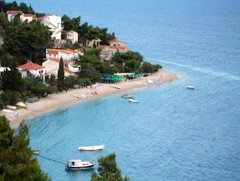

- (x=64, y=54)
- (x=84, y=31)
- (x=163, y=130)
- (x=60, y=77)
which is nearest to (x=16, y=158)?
(x=163, y=130)

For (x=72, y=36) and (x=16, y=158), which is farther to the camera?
(x=72, y=36)

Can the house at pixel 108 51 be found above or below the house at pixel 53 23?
below

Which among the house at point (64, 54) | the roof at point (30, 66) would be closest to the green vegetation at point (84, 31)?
the house at point (64, 54)

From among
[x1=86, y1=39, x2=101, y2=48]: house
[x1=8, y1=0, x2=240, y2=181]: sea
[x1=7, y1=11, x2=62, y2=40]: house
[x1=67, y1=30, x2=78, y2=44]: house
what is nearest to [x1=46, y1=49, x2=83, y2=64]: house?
[x1=7, y1=11, x2=62, y2=40]: house

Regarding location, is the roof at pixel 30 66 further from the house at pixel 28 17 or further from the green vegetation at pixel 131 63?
the house at pixel 28 17

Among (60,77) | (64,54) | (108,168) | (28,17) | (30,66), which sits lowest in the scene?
(60,77)

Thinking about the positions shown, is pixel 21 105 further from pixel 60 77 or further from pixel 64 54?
pixel 64 54

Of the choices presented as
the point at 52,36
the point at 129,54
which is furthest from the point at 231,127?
the point at 52,36
